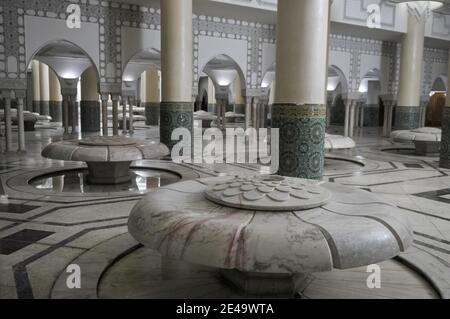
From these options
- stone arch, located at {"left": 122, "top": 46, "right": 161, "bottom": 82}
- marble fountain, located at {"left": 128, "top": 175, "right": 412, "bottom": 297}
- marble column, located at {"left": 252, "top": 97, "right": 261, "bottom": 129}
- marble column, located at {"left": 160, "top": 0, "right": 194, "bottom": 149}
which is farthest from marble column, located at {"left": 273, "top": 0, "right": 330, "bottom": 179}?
stone arch, located at {"left": 122, "top": 46, "right": 161, "bottom": 82}

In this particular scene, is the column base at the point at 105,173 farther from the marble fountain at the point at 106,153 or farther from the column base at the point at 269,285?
the column base at the point at 269,285

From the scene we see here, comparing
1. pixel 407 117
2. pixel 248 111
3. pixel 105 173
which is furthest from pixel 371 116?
pixel 105 173

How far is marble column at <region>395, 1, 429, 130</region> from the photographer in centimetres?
934

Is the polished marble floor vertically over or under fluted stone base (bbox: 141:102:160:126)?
under

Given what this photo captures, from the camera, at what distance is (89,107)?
10.7 meters

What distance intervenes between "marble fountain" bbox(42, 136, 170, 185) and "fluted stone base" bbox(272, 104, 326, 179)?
1421mm

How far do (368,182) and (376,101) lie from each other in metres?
12.2

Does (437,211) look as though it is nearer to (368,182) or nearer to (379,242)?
(368,182)

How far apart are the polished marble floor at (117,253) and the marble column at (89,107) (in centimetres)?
627

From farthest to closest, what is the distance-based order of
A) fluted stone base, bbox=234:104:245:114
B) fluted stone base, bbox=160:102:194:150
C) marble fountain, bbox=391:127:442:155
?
fluted stone base, bbox=234:104:245:114
marble fountain, bbox=391:127:442:155
fluted stone base, bbox=160:102:194:150

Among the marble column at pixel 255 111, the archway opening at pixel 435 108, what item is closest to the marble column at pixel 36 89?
the marble column at pixel 255 111

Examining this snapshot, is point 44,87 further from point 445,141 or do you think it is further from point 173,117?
point 445,141

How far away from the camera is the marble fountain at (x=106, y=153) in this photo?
3947mm

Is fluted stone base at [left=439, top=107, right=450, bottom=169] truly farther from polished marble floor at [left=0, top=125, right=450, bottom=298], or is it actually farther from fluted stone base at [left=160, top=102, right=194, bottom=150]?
fluted stone base at [left=160, top=102, right=194, bottom=150]
